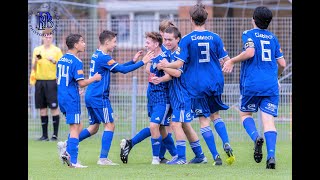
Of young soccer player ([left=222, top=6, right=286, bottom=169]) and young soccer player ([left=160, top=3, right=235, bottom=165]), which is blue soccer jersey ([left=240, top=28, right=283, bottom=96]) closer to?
young soccer player ([left=222, top=6, right=286, bottom=169])

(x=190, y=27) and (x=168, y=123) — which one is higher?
(x=190, y=27)

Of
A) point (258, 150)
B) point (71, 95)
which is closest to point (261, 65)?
point (258, 150)

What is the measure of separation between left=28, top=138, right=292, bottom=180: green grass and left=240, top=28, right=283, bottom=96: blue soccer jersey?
108 cm

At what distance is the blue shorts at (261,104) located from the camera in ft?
39.0

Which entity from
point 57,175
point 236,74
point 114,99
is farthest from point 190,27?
point 57,175

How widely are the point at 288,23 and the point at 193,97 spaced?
21.6ft

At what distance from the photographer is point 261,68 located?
1192 cm

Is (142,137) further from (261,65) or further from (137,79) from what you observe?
(137,79)

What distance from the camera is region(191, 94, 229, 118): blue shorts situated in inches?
→ 491

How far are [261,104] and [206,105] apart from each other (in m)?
0.88
